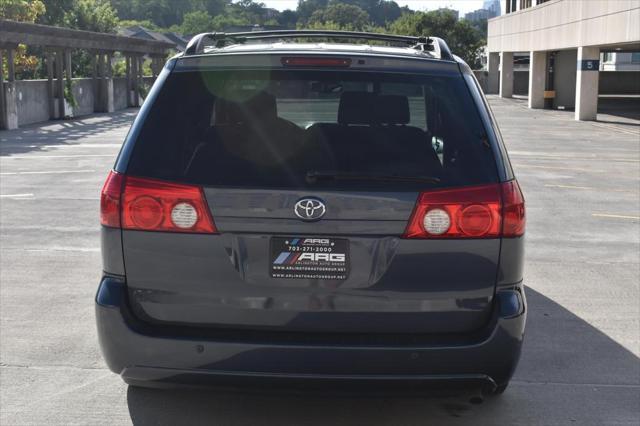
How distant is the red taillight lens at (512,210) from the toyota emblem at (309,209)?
2.49 ft

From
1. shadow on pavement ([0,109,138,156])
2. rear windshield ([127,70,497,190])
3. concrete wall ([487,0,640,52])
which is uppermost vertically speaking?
concrete wall ([487,0,640,52])

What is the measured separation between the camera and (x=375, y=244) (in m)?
3.84

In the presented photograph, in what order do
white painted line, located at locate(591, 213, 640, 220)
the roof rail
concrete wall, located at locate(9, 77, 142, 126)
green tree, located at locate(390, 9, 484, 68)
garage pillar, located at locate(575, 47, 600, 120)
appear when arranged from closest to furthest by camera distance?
the roof rail, white painted line, located at locate(591, 213, 640, 220), concrete wall, located at locate(9, 77, 142, 126), garage pillar, located at locate(575, 47, 600, 120), green tree, located at locate(390, 9, 484, 68)

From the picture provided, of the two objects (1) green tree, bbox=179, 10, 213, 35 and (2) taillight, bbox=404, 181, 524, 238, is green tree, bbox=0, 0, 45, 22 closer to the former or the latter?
(2) taillight, bbox=404, 181, 524, 238

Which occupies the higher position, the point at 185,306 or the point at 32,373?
the point at 185,306

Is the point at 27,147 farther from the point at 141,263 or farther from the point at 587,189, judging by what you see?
the point at 141,263

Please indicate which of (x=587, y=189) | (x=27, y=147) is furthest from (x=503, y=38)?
(x=587, y=189)

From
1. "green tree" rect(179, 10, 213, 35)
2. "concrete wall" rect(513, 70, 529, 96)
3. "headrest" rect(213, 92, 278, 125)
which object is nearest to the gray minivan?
"headrest" rect(213, 92, 278, 125)

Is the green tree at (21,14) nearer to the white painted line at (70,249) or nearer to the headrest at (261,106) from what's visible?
the white painted line at (70,249)

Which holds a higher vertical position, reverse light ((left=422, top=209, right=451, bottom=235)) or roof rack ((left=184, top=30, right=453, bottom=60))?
roof rack ((left=184, top=30, right=453, bottom=60))

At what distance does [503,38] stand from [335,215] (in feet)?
203

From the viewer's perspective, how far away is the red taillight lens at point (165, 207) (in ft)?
12.6

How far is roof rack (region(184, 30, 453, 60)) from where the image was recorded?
4.31m

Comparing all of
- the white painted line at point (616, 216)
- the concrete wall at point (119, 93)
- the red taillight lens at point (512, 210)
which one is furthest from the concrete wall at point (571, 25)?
the red taillight lens at point (512, 210)
